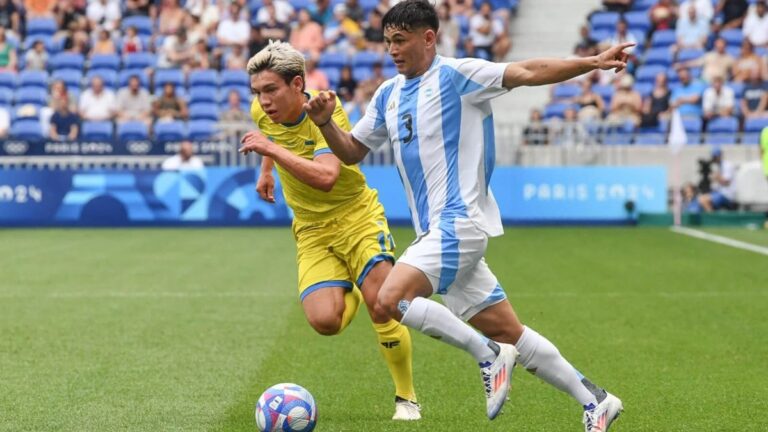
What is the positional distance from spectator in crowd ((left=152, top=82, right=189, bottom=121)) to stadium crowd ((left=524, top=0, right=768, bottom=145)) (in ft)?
22.0

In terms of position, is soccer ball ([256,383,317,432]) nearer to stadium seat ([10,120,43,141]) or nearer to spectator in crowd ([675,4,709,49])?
stadium seat ([10,120,43,141])

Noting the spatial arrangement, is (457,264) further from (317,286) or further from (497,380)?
(317,286)

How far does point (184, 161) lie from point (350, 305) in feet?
50.8

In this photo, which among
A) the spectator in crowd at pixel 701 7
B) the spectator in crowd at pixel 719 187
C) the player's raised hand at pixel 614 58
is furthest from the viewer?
the spectator in crowd at pixel 701 7

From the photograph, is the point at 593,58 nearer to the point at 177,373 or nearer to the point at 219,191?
the point at 177,373

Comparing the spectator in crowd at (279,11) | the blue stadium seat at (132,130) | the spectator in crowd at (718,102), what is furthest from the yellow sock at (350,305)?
the spectator in crowd at (279,11)

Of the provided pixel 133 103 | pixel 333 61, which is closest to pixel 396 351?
pixel 133 103

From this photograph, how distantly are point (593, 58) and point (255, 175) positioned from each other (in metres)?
16.7

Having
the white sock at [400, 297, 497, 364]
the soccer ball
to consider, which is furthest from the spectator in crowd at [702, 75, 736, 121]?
the white sock at [400, 297, 497, 364]

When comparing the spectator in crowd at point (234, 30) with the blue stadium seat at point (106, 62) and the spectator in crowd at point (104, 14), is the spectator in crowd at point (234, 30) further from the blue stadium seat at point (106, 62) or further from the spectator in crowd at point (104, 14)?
the spectator in crowd at point (104, 14)

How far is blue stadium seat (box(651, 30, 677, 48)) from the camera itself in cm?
2672

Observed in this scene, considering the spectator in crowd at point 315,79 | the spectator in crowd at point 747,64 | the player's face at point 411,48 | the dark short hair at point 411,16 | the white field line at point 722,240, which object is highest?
the spectator in crowd at point 747,64

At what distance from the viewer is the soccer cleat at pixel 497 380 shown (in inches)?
220

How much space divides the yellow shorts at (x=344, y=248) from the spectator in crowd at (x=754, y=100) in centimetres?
1803
